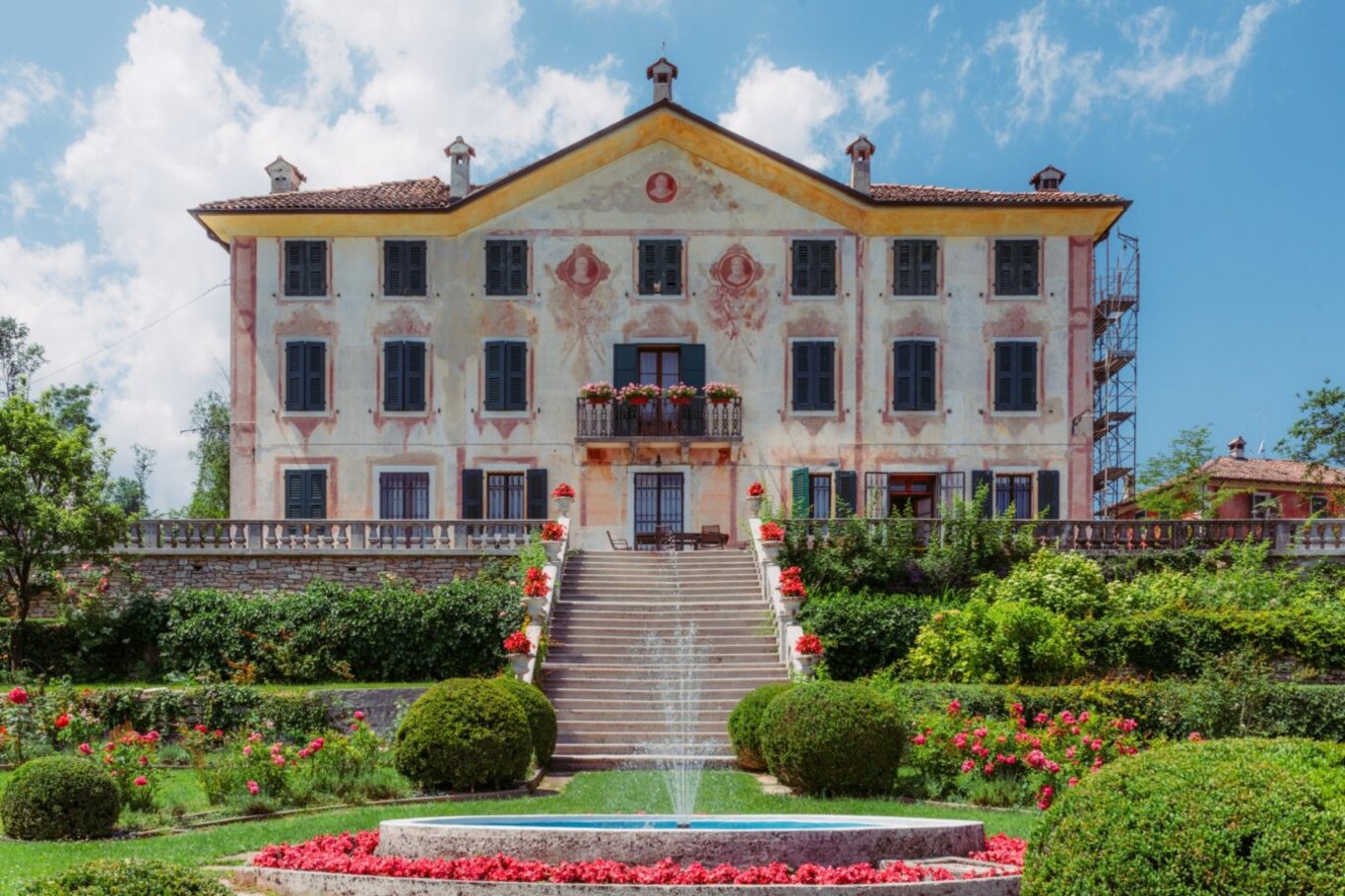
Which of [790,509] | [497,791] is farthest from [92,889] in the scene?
[790,509]

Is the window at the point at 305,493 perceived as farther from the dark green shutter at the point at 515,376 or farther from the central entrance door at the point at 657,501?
the central entrance door at the point at 657,501

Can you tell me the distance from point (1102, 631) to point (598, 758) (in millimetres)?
8815

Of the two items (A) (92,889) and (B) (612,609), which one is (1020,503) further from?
(A) (92,889)

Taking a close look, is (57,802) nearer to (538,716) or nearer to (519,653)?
(538,716)

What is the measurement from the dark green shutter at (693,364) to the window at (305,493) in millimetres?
8562

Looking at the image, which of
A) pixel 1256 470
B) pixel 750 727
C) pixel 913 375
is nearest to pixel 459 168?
pixel 913 375

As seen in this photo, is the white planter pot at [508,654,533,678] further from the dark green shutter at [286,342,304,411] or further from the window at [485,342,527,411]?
the dark green shutter at [286,342,304,411]

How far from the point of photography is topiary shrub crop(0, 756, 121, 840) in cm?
1307

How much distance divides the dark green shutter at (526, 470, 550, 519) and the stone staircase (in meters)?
3.79

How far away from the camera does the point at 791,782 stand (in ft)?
53.0

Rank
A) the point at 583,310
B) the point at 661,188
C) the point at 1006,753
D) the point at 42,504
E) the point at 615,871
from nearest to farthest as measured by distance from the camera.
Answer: the point at 615,871
the point at 1006,753
the point at 42,504
the point at 583,310
the point at 661,188

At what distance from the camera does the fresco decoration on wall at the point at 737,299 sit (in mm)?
31516

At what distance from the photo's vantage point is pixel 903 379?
31.4m

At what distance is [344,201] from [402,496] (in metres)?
6.93
